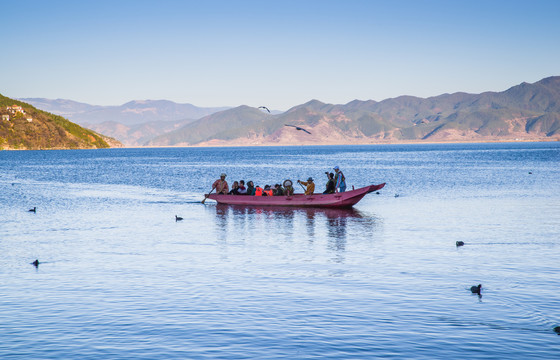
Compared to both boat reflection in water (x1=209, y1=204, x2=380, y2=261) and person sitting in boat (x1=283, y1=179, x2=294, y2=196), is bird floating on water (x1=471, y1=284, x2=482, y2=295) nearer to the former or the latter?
boat reflection in water (x1=209, y1=204, x2=380, y2=261)

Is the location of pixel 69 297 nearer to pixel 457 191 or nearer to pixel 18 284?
pixel 18 284

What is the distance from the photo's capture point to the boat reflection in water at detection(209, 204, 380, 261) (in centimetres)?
3192

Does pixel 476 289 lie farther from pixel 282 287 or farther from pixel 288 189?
pixel 288 189

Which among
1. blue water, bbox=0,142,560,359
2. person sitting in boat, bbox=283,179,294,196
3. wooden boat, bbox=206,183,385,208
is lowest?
blue water, bbox=0,142,560,359

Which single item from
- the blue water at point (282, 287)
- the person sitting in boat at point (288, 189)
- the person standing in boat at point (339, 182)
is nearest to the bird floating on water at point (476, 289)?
the blue water at point (282, 287)

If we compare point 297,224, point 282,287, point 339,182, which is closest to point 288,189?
point 339,182

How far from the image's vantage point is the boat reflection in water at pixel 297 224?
105ft

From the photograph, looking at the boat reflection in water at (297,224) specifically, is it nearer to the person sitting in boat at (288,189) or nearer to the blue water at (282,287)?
the blue water at (282,287)

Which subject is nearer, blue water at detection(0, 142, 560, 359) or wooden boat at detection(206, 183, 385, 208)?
blue water at detection(0, 142, 560, 359)

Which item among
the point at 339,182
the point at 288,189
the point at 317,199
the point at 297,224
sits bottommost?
the point at 297,224

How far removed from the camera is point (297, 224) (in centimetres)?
3722

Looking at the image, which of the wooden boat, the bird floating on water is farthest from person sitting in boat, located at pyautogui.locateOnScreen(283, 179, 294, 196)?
the bird floating on water

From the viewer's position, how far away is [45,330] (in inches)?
630

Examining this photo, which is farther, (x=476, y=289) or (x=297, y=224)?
(x=297, y=224)
